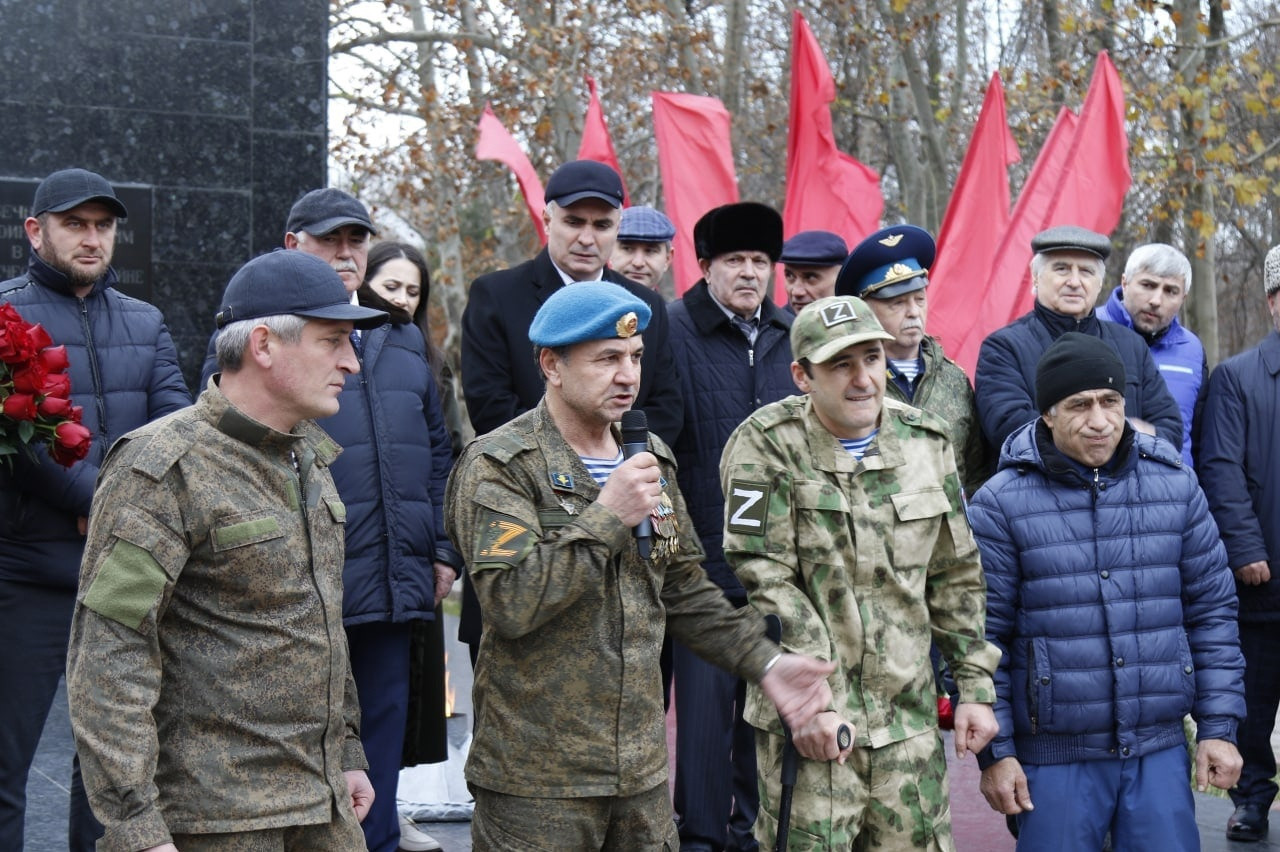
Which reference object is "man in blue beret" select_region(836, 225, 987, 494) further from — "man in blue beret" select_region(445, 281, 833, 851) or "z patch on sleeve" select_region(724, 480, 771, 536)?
"man in blue beret" select_region(445, 281, 833, 851)

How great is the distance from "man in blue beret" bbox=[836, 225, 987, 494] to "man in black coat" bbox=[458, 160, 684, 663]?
79cm

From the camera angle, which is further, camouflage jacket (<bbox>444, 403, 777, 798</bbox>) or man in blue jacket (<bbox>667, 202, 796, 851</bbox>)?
man in blue jacket (<bbox>667, 202, 796, 851</bbox>)

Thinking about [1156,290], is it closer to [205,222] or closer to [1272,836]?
[1272,836]

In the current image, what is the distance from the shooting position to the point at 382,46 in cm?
2323

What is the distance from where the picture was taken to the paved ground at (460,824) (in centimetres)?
569

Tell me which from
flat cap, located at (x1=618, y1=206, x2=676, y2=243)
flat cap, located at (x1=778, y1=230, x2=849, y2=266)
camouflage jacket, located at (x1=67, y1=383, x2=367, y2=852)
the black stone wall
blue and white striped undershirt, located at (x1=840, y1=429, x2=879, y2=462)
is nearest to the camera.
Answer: camouflage jacket, located at (x1=67, y1=383, x2=367, y2=852)

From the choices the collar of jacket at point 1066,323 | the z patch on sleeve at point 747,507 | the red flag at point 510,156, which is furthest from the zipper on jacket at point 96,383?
the red flag at point 510,156

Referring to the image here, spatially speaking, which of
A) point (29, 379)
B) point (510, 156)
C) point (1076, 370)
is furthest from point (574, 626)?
point (510, 156)

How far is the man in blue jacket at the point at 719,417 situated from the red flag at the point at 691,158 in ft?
14.1

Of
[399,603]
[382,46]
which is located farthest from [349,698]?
[382,46]

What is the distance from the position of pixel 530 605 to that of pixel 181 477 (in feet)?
2.74

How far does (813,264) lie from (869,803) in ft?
9.68

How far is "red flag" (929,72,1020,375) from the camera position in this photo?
1005cm

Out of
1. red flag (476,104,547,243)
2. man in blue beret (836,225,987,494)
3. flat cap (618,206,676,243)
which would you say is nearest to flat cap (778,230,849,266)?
flat cap (618,206,676,243)
